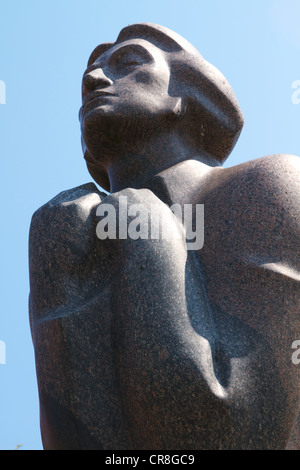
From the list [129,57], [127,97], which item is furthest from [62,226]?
[129,57]

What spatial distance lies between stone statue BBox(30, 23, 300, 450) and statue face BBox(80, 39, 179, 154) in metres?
0.57

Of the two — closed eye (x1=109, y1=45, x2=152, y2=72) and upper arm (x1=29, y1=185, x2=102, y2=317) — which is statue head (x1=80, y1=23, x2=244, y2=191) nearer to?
closed eye (x1=109, y1=45, x2=152, y2=72)

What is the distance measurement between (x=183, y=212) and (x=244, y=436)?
1.61 meters

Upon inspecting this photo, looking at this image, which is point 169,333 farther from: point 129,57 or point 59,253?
point 129,57

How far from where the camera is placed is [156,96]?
516 centimetres

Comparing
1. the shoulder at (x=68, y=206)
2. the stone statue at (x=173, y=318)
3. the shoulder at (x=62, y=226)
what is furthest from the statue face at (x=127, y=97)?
the shoulder at (x=62, y=226)

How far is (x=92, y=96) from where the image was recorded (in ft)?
17.2

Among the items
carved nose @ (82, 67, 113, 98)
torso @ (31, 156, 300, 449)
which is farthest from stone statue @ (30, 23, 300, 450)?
carved nose @ (82, 67, 113, 98)

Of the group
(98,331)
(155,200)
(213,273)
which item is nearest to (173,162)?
(155,200)

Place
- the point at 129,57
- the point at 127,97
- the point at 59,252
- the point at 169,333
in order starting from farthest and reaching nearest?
the point at 129,57 → the point at 127,97 → the point at 59,252 → the point at 169,333

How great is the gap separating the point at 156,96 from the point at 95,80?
522mm

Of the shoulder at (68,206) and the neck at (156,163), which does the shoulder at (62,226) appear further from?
the neck at (156,163)

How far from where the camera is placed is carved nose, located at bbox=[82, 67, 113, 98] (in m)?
5.27
